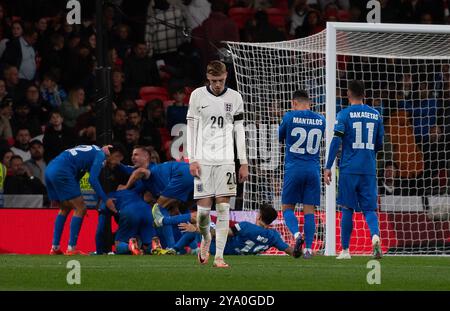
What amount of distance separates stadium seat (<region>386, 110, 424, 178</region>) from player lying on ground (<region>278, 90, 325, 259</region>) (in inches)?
140

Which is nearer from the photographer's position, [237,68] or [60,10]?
[237,68]

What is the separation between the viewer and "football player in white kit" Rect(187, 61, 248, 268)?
11203 millimetres

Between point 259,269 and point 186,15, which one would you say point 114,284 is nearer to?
point 259,269

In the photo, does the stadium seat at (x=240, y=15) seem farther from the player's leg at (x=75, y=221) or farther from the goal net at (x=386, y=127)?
the player's leg at (x=75, y=221)

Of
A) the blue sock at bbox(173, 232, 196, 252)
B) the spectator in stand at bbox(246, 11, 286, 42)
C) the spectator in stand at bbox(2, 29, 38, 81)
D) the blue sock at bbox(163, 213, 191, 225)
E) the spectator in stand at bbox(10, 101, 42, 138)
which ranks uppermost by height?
the spectator in stand at bbox(246, 11, 286, 42)

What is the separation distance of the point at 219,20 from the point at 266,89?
136 inches

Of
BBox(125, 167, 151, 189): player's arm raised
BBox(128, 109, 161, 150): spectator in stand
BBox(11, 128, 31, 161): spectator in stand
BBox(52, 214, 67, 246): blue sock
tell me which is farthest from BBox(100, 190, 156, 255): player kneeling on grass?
BBox(11, 128, 31, 161): spectator in stand

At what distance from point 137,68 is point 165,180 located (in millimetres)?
4623

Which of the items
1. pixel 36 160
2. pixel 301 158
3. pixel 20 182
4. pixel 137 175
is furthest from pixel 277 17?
pixel 301 158

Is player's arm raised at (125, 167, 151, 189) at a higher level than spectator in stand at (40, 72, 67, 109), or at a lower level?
lower

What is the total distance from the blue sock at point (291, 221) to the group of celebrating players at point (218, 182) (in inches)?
0.5

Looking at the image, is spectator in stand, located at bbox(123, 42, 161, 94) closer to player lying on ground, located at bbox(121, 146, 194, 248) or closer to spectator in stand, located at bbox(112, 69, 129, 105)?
spectator in stand, located at bbox(112, 69, 129, 105)
